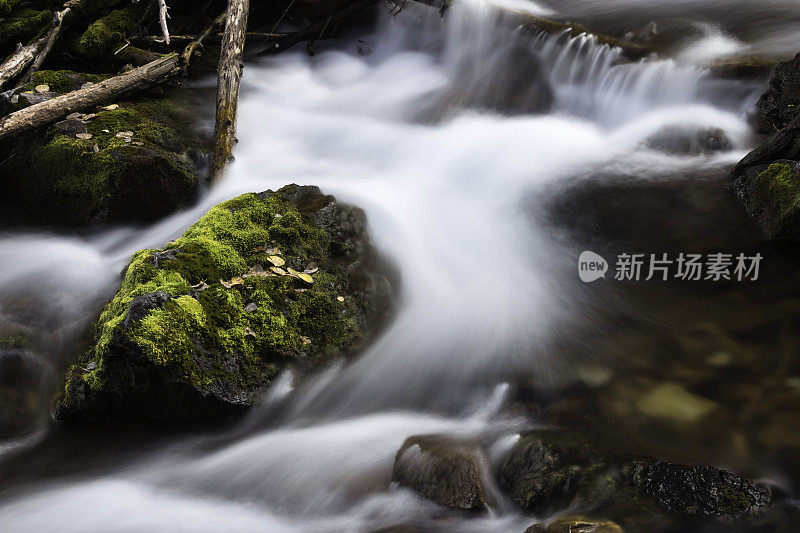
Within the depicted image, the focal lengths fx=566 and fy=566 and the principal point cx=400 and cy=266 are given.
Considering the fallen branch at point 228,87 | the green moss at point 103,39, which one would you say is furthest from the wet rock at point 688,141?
the green moss at point 103,39

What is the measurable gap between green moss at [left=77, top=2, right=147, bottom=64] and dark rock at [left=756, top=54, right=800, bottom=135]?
8870 mm

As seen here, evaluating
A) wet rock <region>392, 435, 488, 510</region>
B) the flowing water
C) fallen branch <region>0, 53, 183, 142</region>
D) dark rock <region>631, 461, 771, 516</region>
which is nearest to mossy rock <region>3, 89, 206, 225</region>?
A: fallen branch <region>0, 53, 183, 142</region>

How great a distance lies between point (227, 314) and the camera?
416 centimetres

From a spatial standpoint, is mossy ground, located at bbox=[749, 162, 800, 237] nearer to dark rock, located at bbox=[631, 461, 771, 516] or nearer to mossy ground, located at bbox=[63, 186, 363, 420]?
dark rock, located at bbox=[631, 461, 771, 516]

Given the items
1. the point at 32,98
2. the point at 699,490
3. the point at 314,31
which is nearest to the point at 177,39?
the point at 314,31

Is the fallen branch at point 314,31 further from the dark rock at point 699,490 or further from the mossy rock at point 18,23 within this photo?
the dark rock at point 699,490

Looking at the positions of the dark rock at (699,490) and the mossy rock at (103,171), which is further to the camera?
the mossy rock at (103,171)

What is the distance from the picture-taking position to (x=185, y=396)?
3.85m

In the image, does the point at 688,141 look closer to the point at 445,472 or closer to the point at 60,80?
the point at 445,472

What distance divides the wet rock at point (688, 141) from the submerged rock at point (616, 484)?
5.00 m

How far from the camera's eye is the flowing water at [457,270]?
3645mm

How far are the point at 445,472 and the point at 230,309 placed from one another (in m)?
1.95

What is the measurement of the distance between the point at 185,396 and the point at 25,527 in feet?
3.69

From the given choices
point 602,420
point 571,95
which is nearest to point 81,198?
point 602,420
